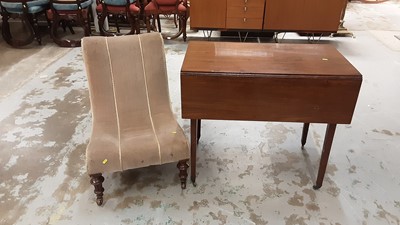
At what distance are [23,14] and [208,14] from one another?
2.60 metres

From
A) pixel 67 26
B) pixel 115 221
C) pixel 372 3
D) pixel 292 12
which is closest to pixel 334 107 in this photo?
pixel 115 221

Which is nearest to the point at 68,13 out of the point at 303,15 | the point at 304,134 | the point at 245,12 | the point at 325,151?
the point at 245,12

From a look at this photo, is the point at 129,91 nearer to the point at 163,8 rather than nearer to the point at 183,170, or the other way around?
the point at 183,170

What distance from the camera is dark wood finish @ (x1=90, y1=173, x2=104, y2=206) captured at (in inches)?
68.5

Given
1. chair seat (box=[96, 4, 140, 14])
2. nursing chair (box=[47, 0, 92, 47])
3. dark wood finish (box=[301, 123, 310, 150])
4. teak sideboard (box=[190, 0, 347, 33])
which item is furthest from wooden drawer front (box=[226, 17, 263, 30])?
dark wood finish (box=[301, 123, 310, 150])

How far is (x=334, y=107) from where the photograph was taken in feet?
5.28

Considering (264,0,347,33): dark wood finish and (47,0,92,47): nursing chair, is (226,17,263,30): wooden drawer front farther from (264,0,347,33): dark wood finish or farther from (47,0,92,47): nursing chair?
(47,0,92,47): nursing chair

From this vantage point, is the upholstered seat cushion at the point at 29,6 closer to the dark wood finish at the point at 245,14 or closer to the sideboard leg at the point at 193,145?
the dark wood finish at the point at 245,14

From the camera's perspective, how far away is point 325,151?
71.5 inches

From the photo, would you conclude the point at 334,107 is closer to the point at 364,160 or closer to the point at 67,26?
the point at 364,160

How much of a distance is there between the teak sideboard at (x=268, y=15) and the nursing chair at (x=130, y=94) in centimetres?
251

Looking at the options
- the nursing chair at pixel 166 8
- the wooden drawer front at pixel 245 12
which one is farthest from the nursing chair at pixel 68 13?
the wooden drawer front at pixel 245 12

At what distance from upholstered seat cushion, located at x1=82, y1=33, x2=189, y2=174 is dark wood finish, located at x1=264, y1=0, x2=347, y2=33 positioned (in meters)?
2.74

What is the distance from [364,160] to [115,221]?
5.78 ft
